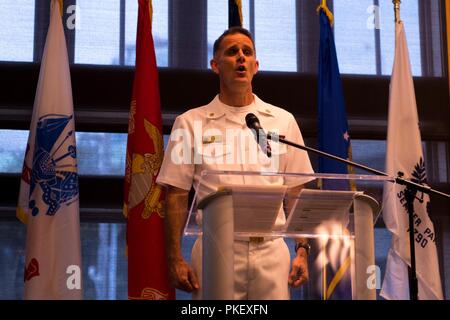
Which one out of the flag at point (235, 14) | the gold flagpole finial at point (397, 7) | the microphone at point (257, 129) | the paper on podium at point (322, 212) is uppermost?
the gold flagpole finial at point (397, 7)

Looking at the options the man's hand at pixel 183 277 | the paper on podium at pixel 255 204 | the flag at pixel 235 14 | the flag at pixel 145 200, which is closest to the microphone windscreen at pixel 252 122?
the paper on podium at pixel 255 204

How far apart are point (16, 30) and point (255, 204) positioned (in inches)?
Answer: 129

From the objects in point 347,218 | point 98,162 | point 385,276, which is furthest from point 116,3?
point 347,218

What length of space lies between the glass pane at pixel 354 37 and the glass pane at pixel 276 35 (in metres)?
0.31

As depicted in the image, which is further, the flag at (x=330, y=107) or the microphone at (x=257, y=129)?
the flag at (x=330, y=107)

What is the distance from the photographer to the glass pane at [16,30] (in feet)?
16.4

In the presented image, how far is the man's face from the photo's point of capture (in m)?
3.38

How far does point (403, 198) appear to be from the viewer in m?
4.61

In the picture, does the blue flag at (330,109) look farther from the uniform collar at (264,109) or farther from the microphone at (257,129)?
the microphone at (257,129)

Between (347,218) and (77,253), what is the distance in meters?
2.29

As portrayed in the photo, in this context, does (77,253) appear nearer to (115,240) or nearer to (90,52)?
(115,240)

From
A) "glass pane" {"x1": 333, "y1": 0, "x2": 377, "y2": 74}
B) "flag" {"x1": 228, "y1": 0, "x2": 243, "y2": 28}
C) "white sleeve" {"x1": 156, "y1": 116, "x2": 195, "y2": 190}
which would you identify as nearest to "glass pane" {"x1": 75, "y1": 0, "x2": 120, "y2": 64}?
"flag" {"x1": 228, "y1": 0, "x2": 243, "y2": 28}

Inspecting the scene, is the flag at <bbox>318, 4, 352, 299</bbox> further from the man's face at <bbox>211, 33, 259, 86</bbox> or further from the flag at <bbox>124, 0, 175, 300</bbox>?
the man's face at <bbox>211, 33, 259, 86</bbox>

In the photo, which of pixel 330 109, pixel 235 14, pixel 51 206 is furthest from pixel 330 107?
pixel 51 206
